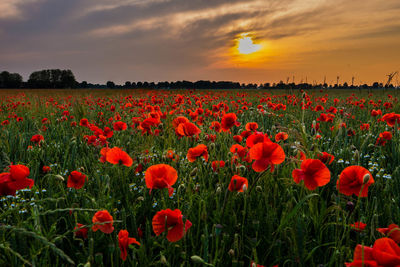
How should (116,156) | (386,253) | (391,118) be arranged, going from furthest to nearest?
(391,118) < (116,156) < (386,253)

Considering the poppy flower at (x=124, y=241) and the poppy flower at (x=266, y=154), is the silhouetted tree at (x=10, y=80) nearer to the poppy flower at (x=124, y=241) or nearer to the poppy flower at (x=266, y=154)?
the poppy flower at (x=124, y=241)

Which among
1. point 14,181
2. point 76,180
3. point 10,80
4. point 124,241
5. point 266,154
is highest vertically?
point 10,80

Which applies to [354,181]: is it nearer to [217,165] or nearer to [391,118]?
[217,165]

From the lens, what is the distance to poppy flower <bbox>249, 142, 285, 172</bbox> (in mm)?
1525

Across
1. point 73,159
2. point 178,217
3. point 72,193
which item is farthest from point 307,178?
point 73,159

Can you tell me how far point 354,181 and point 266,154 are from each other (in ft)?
1.53

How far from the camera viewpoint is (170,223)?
52.1 inches

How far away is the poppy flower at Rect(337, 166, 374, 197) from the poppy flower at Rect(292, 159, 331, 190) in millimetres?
83

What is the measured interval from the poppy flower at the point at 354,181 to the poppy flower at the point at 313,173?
83mm

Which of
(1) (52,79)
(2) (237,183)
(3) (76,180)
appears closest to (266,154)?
(2) (237,183)

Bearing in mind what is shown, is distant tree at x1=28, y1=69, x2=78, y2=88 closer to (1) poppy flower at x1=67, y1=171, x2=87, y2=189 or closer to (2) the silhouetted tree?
(2) the silhouetted tree

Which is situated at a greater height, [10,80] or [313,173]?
[10,80]

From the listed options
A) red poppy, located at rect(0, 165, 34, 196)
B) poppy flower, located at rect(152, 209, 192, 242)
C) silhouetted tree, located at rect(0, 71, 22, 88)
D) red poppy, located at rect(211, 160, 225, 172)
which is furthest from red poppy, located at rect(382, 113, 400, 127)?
silhouetted tree, located at rect(0, 71, 22, 88)

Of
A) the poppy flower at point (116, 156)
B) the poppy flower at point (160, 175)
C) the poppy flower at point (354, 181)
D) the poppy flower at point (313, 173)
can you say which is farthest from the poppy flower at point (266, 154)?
the poppy flower at point (116, 156)
